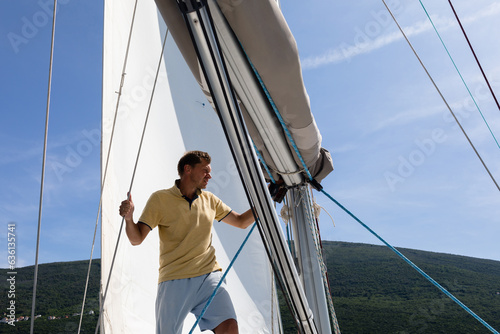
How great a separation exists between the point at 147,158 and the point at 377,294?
103 feet

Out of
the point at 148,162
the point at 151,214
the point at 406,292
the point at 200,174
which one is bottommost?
the point at 151,214

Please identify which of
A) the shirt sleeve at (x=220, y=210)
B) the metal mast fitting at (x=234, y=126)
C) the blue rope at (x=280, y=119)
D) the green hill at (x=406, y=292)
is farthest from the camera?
the green hill at (x=406, y=292)

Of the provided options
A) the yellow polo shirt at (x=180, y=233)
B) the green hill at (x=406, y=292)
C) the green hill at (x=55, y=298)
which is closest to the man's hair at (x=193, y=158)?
the yellow polo shirt at (x=180, y=233)

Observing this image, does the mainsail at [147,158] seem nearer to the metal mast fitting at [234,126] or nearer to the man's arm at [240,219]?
the man's arm at [240,219]

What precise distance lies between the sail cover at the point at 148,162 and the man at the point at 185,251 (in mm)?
833

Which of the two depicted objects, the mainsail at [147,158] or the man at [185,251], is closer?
the man at [185,251]

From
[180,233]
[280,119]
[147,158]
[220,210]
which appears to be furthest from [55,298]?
[280,119]

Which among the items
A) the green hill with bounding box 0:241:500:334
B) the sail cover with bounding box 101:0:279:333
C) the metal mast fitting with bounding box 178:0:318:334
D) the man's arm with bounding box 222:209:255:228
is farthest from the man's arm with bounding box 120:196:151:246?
the green hill with bounding box 0:241:500:334

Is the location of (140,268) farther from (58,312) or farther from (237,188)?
(58,312)

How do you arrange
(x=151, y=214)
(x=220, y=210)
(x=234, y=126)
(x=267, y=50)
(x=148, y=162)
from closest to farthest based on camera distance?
1. (x=234, y=126)
2. (x=267, y=50)
3. (x=151, y=214)
4. (x=220, y=210)
5. (x=148, y=162)

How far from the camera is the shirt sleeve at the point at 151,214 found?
168 centimetres

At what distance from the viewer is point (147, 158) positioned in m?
2.91

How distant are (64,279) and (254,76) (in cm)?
3274

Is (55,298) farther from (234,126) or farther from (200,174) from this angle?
(234,126)
